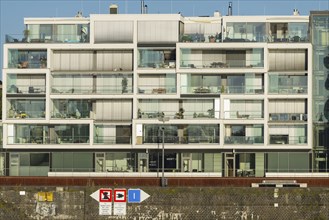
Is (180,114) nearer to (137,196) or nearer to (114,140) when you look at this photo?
(114,140)

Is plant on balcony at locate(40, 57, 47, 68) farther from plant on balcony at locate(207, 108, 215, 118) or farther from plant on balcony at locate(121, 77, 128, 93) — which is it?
plant on balcony at locate(207, 108, 215, 118)

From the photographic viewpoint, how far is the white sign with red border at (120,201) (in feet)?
263

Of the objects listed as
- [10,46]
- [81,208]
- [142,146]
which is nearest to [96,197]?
[81,208]

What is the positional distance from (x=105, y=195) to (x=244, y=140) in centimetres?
2749

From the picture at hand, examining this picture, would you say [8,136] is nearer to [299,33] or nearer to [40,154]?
[40,154]

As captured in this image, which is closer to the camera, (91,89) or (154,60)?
(154,60)

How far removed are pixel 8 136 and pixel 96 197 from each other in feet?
95.9

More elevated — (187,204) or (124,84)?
(124,84)

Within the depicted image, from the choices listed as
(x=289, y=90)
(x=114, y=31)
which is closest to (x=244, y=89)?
(x=289, y=90)

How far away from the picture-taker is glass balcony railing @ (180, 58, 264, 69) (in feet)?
347

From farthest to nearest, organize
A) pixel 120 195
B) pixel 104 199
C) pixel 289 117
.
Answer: pixel 289 117 < pixel 104 199 < pixel 120 195

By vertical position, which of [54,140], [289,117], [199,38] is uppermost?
[199,38]

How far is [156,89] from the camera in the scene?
106375 mm

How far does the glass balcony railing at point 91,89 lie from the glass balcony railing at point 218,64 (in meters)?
6.25
